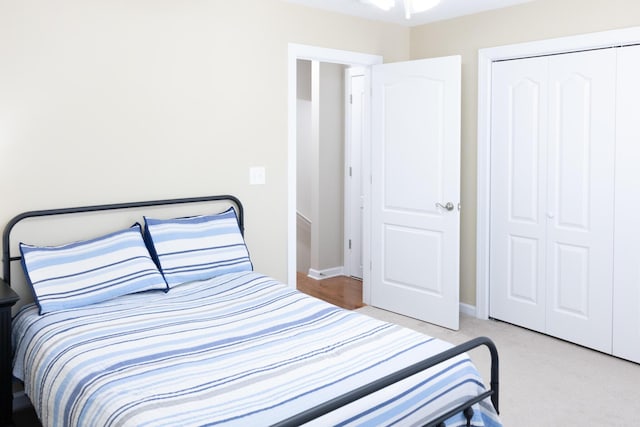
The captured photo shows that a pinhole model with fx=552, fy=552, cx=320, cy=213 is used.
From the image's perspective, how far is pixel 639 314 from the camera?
3316 millimetres

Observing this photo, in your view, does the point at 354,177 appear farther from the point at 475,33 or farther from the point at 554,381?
the point at 554,381

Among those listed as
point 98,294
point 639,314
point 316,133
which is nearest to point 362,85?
point 316,133

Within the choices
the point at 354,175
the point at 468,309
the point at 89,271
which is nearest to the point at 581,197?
the point at 468,309

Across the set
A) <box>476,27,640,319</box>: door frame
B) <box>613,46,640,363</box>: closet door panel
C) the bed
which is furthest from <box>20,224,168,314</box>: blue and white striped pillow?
<box>613,46,640,363</box>: closet door panel

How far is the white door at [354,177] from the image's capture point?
17.2ft

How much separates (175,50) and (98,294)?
150 centimetres

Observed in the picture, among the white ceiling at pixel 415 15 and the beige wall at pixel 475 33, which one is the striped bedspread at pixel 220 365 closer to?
the beige wall at pixel 475 33

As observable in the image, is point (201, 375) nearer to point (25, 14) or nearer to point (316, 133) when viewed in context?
point (25, 14)

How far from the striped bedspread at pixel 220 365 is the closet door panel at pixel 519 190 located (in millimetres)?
1955

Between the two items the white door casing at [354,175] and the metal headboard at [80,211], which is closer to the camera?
the metal headboard at [80,211]

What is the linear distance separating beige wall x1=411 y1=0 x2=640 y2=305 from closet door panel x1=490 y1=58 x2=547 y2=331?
0.54 ft

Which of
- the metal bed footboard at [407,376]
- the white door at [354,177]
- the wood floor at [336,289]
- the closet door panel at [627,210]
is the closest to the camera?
the metal bed footboard at [407,376]

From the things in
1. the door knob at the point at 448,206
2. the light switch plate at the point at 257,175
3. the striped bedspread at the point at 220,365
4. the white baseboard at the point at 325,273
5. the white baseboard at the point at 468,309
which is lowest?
the white baseboard at the point at 468,309

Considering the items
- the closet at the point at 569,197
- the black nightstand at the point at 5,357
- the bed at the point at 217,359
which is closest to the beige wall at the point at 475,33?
the closet at the point at 569,197
